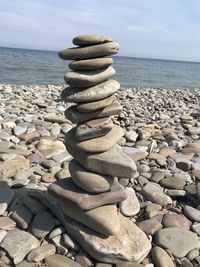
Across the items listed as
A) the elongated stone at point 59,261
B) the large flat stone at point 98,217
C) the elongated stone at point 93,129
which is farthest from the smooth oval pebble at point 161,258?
the elongated stone at point 93,129

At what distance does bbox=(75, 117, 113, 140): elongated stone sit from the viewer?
368 centimetres

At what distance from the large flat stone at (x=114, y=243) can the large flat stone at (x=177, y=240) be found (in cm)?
21

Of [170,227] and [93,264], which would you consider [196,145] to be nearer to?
[170,227]

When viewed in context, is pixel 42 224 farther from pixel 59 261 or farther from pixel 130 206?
pixel 130 206

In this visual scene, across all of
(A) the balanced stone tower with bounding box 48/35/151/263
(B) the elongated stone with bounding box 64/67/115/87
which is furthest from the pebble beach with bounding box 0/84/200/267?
(B) the elongated stone with bounding box 64/67/115/87

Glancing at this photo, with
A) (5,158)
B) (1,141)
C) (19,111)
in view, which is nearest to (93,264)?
(5,158)

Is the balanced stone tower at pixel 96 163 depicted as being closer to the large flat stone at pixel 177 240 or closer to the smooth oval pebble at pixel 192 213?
the large flat stone at pixel 177 240

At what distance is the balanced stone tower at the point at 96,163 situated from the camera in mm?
3605

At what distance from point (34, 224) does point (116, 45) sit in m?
1.81


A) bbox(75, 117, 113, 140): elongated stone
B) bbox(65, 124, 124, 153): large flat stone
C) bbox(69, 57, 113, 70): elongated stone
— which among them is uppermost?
bbox(69, 57, 113, 70): elongated stone

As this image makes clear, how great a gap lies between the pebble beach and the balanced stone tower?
127 millimetres

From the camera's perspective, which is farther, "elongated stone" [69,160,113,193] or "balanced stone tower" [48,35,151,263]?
"elongated stone" [69,160,113,193]

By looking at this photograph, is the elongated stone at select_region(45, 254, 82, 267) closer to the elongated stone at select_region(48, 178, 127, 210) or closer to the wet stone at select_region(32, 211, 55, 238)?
the wet stone at select_region(32, 211, 55, 238)

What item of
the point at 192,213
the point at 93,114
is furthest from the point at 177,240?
the point at 93,114
